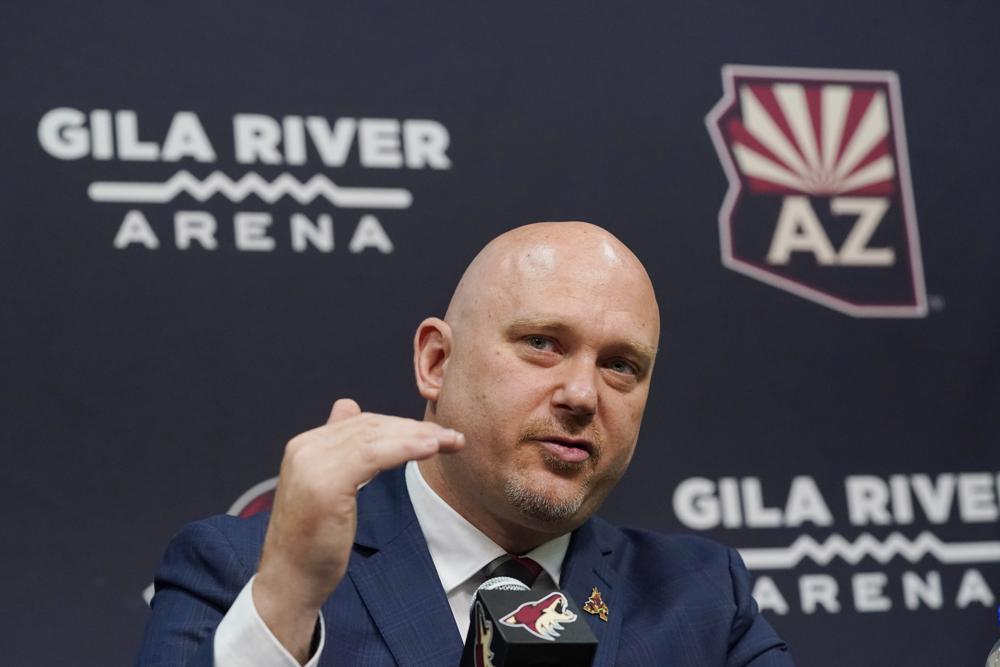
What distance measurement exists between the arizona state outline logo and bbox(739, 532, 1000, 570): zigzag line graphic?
0.51m

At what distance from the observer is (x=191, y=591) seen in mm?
1820

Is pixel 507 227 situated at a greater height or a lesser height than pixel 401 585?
greater

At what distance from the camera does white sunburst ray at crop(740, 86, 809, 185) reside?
9.66 ft

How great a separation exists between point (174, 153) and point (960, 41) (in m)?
1.87

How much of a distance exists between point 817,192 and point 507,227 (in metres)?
0.73

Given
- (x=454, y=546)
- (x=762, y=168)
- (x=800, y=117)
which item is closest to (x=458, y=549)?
(x=454, y=546)

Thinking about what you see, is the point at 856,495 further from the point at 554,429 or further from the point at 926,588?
the point at 554,429

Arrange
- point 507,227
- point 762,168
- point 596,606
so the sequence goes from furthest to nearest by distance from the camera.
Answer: point 762,168 → point 507,227 → point 596,606

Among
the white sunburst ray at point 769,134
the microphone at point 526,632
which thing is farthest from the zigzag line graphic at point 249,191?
the microphone at point 526,632

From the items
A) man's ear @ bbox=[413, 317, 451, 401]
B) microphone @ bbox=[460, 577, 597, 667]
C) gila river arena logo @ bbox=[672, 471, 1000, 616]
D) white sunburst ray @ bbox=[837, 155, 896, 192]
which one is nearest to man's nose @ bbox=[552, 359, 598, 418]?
man's ear @ bbox=[413, 317, 451, 401]

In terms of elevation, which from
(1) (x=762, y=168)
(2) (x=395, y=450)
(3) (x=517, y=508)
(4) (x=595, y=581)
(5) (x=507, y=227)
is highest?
(1) (x=762, y=168)

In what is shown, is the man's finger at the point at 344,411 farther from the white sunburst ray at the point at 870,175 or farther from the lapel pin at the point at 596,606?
the white sunburst ray at the point at 870,175

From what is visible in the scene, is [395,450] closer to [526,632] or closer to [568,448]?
[526,632]

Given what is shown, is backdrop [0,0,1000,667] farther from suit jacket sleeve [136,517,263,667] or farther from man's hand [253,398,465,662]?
man's hand [253,398,465,662]
